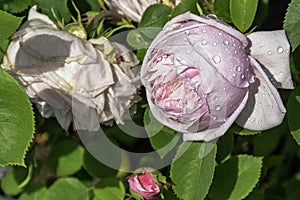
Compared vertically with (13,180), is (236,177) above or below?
above

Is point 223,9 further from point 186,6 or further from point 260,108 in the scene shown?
point 260,108

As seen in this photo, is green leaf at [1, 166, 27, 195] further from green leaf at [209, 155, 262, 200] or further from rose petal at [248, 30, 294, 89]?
rose petal at [248, 30, 294, 89]

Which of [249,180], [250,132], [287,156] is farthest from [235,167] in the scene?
[287,156]

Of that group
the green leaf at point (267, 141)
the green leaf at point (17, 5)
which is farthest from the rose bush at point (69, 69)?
the green leaf at point (267, 141)

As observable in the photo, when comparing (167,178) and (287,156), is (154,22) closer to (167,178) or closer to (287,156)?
(167,178)

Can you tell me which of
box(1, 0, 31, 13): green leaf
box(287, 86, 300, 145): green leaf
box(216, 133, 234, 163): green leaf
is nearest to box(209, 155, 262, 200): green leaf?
box(216, 133, 234, 163): green leaf

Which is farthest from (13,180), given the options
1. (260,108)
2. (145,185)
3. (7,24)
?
(260,108)
